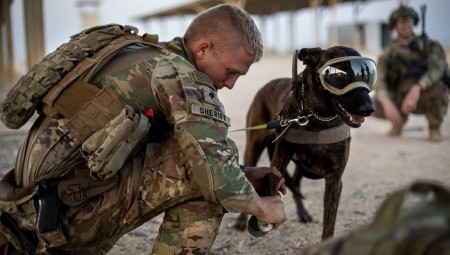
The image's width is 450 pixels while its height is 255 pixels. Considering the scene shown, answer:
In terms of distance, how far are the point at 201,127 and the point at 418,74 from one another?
655cm

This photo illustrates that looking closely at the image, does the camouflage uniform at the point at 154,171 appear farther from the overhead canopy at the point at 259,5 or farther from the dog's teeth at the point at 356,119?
the overhead canopy at the point at 259,5

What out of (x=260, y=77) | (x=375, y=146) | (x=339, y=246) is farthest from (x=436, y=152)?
(x=260, y=77)

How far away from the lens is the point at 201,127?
2.43 m

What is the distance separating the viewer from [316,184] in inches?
225

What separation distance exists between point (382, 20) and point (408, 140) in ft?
65.8

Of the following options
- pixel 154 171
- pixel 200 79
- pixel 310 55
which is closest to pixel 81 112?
pixel 154 171

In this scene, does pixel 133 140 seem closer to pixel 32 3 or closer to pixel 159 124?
pixel 159 124

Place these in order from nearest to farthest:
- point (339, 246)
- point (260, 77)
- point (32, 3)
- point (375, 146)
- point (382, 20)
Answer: point (339, 246) < point (375, 146) < point (32, 3) < point (260, 77) < point (382, 20)

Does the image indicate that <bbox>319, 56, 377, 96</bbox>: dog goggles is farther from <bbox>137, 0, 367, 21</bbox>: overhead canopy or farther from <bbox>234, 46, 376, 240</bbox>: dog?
<bbox>137, 0, 367, 21</bbox>: overhead canopy

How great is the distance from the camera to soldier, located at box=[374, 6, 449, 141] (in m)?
7.95

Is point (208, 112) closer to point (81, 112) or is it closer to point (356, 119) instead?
point (81, 112)

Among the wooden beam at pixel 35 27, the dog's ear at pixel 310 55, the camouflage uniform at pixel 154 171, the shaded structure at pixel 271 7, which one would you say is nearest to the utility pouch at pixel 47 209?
the camouflage uniform at pixel 154 171

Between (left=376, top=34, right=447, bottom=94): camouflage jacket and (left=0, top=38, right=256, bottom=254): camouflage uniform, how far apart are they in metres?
6.00

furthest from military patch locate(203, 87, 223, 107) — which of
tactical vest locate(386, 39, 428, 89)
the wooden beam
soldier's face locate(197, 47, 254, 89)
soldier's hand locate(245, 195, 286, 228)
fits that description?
the wooden beam
